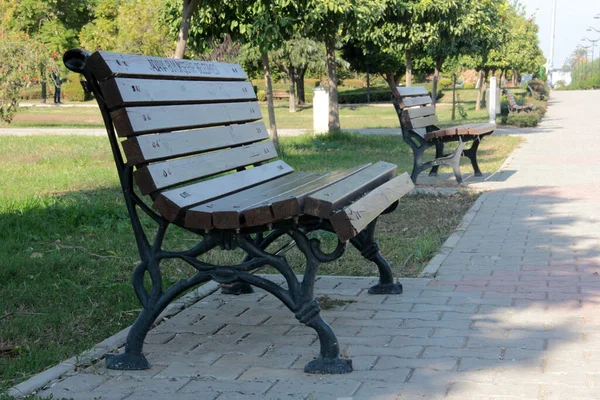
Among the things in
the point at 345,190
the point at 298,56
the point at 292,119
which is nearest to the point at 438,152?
the point at 345,190

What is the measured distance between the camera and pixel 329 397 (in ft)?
10.3

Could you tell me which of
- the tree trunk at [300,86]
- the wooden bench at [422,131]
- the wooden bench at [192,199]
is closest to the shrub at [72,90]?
the tree trunk at [300,86]

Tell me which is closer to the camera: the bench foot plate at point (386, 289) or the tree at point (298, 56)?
the bench foot plate at point (386, 289)

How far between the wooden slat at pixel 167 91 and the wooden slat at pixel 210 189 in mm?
424

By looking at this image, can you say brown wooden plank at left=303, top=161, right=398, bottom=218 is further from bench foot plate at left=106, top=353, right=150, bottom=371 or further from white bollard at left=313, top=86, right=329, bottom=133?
white bollard at left=313, top=86, right=329, bottom=133

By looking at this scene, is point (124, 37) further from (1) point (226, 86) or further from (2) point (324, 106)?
(1) point (226, 86)

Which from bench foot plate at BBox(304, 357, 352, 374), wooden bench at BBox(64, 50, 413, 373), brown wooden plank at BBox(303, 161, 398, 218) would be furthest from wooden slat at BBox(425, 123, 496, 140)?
bench foot plate at BBox(304, 357, 352, 374)

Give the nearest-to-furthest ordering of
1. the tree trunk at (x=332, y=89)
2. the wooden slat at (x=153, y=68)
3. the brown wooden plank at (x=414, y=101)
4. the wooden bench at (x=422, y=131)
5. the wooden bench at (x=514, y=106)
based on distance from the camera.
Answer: the wooden slat at (x=153, y=68) → the brown wooden plank at (x=414, y=101) → the wooden bench at (x=422, y=131) → the tree trunk at (x=332, y=89) → the wooden bench at (x=514, y=106)

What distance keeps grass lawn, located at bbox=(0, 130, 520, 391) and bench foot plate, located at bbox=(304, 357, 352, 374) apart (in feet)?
3.69

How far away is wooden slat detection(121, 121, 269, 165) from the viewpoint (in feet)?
11.5

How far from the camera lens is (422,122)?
990cm

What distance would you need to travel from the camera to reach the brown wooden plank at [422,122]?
31.3 feet

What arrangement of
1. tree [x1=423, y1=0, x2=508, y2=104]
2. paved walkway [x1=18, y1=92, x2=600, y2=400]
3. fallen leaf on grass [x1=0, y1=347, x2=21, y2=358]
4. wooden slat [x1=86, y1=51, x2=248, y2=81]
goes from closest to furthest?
paved walkway [x1=18, y1=92, x2=600, y2=400], wooden slat [x1=86, y1=51, x2=248, y2=81], fallen leaf on grass [x1=0, y1=347, x2=21, y2=358], tree [x1=423, y1=0, x2=508, y2=104]

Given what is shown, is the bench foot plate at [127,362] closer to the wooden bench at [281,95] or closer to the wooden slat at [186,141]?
the wooden slat at [186,141]
